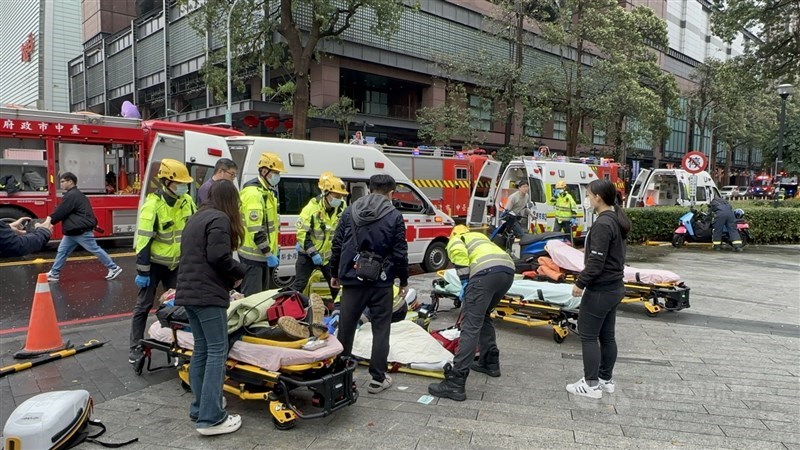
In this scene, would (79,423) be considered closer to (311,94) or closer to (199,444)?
(199,444)

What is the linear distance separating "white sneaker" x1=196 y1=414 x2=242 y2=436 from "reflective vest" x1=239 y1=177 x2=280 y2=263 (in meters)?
1.96

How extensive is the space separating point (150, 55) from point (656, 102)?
3046 centimetres

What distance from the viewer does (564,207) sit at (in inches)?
488

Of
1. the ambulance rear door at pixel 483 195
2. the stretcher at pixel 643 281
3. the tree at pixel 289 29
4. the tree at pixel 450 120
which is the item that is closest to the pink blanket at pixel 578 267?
the stretcher at pixel 643 281

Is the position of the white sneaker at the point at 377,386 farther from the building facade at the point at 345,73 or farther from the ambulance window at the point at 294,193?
the building facade at the point at 345,73

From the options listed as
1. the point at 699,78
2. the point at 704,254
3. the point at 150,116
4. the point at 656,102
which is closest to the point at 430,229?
the point at 704,254

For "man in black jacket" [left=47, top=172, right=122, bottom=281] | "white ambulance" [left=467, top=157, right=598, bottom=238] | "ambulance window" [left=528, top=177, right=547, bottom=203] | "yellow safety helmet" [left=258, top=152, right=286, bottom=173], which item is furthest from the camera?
"ambulance window" [left=528, top=177, right=547, bottom=203]

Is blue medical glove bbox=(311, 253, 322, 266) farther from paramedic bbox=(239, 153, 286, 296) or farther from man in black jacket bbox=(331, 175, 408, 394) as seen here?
man in black jacket bbox=(331, 175, 408, 394)

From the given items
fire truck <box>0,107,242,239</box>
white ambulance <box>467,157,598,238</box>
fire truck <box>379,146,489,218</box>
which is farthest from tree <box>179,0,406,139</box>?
white ambulance <box>467,157,598,238</box>

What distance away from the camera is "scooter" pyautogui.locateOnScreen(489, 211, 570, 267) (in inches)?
323

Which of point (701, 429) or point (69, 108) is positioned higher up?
point (69, 108)

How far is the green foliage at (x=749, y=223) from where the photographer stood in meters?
14.8

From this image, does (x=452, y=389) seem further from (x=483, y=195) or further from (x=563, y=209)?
(x=483, y=195)

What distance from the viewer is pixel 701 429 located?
382 centimetres
